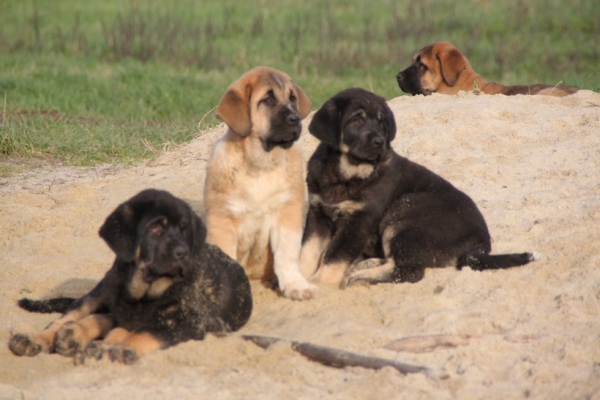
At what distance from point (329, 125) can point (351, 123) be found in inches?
6.8

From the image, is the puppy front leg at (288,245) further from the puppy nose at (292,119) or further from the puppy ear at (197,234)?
the puppy ear at (197,234)

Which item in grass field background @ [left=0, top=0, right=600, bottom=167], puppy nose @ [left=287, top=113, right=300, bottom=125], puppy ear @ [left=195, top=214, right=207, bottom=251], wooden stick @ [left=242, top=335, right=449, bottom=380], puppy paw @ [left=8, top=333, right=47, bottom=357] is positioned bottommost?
grass field background @ [left=0, top=0, right=600, bottom=167]

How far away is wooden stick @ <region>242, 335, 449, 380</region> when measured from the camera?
15.4 ft

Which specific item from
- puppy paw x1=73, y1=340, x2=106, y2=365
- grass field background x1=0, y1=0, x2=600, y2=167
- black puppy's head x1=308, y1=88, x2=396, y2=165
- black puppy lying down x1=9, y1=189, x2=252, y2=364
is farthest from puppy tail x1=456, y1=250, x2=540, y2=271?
grass field background x1=0, y1=0, x2=600, y2=167

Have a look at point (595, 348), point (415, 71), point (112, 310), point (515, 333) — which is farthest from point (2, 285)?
point (415, 71)

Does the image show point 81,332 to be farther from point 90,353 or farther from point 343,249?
point 343,249

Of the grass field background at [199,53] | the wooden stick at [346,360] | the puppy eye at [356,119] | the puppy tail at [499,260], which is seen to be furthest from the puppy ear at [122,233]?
the grass field background at [199,53]

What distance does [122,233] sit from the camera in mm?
5230

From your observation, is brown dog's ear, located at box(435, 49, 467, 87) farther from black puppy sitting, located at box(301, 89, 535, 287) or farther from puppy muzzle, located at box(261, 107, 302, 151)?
puppy muzzle, located at box(261, 107, 302, 151)

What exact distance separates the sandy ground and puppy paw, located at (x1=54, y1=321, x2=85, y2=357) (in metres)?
0.05

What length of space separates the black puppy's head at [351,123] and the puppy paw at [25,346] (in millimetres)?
2718

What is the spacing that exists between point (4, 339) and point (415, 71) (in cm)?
725

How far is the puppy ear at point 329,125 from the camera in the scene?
7008 mm

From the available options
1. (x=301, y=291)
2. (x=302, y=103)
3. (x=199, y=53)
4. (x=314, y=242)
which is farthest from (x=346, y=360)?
(x=199, y=53)
